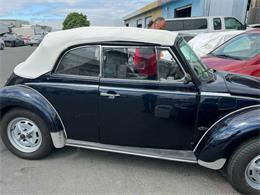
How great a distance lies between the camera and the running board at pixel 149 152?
9.02 ft

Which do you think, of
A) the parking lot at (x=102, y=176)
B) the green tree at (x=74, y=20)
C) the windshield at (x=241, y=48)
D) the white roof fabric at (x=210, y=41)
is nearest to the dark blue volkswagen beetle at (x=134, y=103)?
the parking lot at (x=102, y=176)

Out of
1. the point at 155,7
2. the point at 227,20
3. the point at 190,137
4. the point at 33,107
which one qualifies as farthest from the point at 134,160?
the point at 155,7

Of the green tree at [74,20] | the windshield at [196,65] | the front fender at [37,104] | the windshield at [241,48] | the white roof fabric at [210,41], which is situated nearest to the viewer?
the windshield at [196,65]

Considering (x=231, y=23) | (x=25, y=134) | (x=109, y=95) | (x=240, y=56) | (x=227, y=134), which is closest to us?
(x=227, y=134)

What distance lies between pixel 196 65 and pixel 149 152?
1.18 metres

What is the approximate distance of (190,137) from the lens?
2.77 meters

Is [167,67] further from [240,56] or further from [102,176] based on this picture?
[240,56]

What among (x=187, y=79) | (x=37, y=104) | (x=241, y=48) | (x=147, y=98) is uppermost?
(x=241, y=48)

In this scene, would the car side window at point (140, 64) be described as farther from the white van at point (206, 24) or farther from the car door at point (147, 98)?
the white van at point (206, 24)

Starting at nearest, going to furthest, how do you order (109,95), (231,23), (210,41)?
(109,95)
(210,41)
(231,23)

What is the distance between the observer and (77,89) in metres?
2.89

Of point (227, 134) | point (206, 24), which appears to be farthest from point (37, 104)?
point (206, 24)

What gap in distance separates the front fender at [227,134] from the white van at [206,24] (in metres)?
10.2

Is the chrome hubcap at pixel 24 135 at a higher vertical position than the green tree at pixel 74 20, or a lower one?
lower
